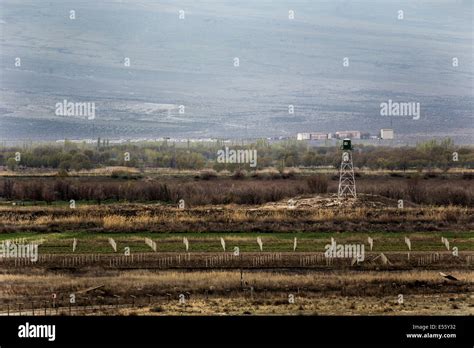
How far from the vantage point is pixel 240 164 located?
67.5m

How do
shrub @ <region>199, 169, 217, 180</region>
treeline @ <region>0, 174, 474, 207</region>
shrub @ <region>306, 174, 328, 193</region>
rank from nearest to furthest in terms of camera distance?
treeline @ <region>0, 174, 474, 207</region> < shrub @ <region>306, 174, 328, 193</region> < shrub @ <region>199, 169, 217, 180</region>

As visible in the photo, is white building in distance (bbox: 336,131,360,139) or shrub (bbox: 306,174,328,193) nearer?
shrub (bbox: 306,174,328,193)

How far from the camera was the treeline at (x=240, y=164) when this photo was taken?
63.7 meters

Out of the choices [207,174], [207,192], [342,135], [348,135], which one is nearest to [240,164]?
[207,174]

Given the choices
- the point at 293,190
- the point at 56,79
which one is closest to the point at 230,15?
the point at 56,79

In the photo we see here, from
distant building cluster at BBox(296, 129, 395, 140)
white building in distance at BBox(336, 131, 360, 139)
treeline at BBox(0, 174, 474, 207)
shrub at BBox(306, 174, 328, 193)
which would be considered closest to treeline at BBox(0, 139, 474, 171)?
distant building cluster at BBox(296, 129, 395, 140)

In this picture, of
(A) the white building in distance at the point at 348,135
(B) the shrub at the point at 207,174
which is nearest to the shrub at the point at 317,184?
(B) the shrub at the point at 207,174

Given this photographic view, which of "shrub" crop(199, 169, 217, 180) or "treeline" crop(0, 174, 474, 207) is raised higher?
"shrub" crop(199, 169, 217, 180)

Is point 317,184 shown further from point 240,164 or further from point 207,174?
point 240,164

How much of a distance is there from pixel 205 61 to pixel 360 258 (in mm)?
101293

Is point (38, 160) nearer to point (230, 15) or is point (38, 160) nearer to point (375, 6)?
point (375, 6)

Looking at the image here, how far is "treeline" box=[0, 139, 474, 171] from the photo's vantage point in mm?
63681

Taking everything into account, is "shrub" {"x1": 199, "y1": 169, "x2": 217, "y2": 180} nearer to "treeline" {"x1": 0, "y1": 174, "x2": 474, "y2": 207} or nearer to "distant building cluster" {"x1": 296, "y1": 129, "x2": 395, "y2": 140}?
"treeline" {"x1": 0, "y1": 174, "x2": 474, "y2": 207}

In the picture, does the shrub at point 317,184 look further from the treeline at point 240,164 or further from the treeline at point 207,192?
the treeline at point 240,164
